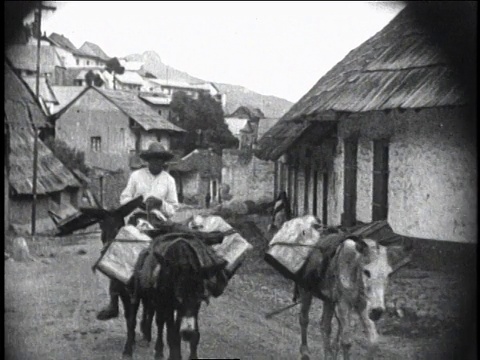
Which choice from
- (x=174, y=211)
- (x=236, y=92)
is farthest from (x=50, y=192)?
(x=236, y=92)

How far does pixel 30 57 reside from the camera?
4.30 m

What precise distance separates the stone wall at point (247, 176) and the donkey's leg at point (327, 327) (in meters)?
0.90

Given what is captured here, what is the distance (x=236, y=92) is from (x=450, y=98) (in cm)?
152

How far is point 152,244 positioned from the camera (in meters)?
4.08

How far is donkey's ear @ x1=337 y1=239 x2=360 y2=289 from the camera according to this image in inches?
160

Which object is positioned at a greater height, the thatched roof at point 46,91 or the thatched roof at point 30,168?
the thatched roof at point 46,91

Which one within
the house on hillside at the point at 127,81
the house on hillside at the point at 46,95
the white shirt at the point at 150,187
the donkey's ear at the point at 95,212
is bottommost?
the donkey's ear at the point at 95,212

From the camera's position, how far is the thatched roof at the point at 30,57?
4246 mm

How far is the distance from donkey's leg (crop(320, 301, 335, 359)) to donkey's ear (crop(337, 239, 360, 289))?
0.28 m

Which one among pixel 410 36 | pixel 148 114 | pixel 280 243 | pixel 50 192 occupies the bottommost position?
pixel 280 243

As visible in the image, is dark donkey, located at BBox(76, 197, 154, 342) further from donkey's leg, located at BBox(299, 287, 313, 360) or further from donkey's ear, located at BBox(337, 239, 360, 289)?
donkey's ear, located at BBox(337, 239, 360, 289)

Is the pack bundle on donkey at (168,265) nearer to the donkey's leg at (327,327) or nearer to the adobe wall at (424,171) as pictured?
the donkey's leg at (327,327)

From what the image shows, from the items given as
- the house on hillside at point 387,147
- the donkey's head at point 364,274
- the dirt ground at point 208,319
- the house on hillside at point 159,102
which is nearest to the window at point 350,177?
the house on hillside at point 387,147

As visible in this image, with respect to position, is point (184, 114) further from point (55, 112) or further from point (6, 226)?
point (6, 226)
